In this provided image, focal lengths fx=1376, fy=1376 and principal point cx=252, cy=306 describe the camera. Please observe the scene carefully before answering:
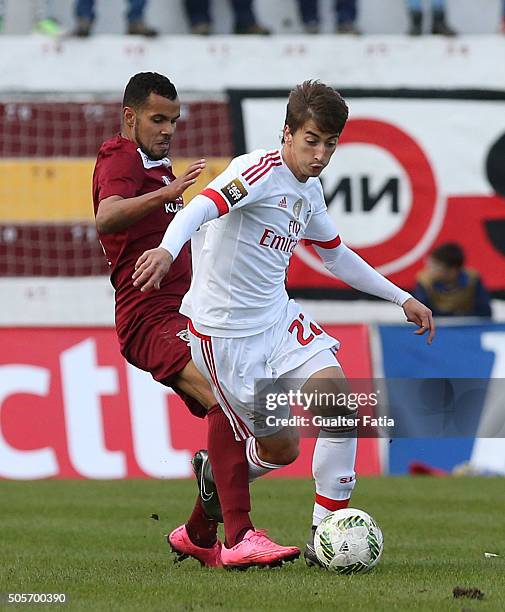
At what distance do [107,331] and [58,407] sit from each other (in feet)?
2.70

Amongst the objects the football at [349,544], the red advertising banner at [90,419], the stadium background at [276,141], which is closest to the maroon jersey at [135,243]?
the football at [349,544]

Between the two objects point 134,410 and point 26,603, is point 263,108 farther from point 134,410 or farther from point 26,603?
point 26,603

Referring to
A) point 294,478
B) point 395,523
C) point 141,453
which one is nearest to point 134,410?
point 141,453

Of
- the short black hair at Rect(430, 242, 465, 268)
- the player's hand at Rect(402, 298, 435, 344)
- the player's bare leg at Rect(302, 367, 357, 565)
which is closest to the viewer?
the player's bare leg at Rect(302, 367, 357, 565)

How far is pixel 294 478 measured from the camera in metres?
11.5

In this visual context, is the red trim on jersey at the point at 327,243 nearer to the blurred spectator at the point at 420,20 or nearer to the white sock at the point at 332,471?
the white sock at the point at 332,471

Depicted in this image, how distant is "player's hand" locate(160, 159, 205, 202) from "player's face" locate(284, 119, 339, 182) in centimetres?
46

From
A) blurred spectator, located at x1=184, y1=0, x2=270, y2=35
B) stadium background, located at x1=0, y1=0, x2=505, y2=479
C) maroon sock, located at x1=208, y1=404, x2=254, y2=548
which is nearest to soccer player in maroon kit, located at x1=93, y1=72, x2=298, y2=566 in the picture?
maroon sock, located at x1=208, y1=404, x2=254, y2=548

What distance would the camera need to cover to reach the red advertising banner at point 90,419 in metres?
11.4

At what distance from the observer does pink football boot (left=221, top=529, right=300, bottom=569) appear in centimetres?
569

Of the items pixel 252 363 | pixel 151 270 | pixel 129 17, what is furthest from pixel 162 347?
pixel 129 17

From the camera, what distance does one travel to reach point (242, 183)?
5762 millimetres

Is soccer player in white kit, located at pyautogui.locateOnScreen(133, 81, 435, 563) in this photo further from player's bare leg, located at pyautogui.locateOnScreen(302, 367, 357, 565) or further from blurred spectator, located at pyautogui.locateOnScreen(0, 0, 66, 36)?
blurred spectator, located at pyautogui.locateOnScreen(0, 0, 66, 36)

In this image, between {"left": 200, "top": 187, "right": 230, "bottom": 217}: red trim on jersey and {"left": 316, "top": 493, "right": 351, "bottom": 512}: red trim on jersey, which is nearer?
{"left": 200, "top": 187, "right": 230, "bottom": 217}: red trim on jersey
